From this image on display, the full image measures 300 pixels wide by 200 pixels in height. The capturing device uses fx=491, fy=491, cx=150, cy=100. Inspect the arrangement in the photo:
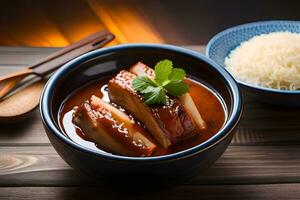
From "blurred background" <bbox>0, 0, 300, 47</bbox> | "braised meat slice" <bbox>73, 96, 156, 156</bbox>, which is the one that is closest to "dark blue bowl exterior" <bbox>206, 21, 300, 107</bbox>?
"braised meat slice" <bbox>73, 96, 156, 156</bbox>

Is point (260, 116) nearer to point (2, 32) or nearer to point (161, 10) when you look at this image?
point (161, 10)

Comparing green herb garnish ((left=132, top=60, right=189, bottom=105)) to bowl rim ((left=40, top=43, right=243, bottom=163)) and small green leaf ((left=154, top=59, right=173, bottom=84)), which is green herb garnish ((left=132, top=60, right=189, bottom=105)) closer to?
small green leaf ((left=154, top=59, right=173, bottom=84))

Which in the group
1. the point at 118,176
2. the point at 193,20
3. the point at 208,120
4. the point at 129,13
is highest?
the point at 118,176

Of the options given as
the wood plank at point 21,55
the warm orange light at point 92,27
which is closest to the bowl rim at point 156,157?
the wood plank at point 21,55

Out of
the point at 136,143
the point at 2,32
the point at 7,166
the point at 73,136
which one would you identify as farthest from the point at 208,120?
the point at 2,32

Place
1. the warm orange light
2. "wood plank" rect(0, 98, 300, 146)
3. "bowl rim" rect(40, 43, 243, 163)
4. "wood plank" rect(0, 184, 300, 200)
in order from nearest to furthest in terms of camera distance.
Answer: "bowl rim" rect(40, 43, 243, 163) < "wood plank" rect(0, 184, 300, 200) < "wood plank" rect(0, 98, 300, 146) < the warm orange light

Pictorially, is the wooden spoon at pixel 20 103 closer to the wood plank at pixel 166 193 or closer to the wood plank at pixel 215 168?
Result: the wood plank at pixel 215 168
